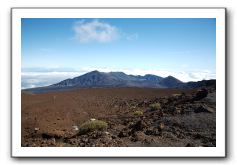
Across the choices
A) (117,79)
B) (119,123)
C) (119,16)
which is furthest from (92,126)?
(119,16)

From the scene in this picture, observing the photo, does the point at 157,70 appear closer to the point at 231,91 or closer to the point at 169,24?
the point at 169,24

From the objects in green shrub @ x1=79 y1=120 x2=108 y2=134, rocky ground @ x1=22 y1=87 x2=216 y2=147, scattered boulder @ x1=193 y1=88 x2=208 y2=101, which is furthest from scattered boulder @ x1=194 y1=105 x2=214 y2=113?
green shrub @ x1=79 y1=120 x2=108 y2=134

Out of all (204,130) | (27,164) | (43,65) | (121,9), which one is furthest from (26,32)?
(204,130)

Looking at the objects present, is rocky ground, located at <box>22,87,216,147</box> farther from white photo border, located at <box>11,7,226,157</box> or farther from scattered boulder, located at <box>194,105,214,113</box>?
white photo border, located at <box>11,7,226,157</box>

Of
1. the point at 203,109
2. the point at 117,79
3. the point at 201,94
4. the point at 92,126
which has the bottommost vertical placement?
the point at 92,126

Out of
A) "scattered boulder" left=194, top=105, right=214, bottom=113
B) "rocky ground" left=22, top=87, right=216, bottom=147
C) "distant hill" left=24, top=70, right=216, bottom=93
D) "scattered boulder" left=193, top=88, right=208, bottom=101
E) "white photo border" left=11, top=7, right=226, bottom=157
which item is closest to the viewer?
"white photo border" left=11, top=7, right=226, bottom=157

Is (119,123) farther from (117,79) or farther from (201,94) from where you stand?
(201,94)

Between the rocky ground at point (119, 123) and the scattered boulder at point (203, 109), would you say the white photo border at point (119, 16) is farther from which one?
the scattered boulder at point (203, 109)
